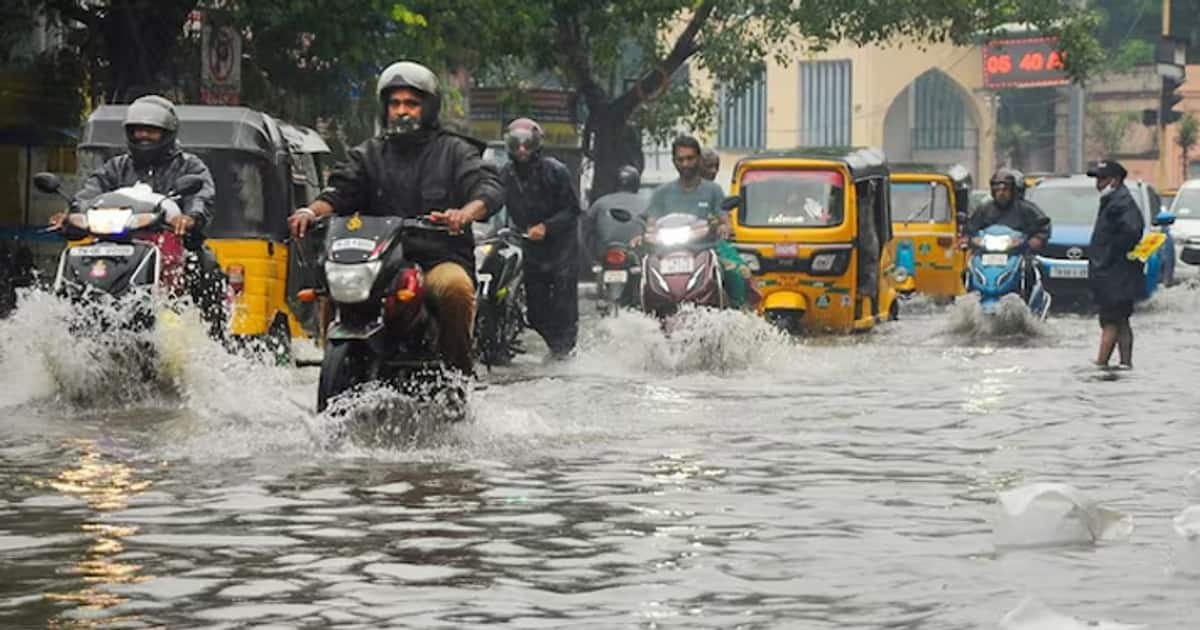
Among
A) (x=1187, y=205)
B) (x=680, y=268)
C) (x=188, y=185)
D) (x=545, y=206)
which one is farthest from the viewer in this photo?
(x=1187, y=205)

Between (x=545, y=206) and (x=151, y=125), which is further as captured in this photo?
(x=545, y=206)

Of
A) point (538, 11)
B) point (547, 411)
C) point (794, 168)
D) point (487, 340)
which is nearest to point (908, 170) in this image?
point (538, 11)

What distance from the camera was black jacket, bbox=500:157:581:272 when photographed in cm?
1897

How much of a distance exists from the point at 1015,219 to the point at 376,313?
14.7 meters

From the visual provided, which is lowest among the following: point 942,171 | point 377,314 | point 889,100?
point 377,314

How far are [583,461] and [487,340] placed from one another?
7.40 meters

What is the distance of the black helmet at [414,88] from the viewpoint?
482 inches

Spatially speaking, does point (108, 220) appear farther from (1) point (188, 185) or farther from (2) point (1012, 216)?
(2) point (1012, 216)

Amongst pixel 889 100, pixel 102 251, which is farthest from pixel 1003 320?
pixel 889 100

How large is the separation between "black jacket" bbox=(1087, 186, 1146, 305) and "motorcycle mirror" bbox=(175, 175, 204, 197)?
7563mm

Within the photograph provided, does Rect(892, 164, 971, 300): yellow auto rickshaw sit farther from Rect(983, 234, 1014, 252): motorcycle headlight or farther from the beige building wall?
the beige building wall

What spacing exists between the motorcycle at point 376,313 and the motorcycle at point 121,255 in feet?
6.97

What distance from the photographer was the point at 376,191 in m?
12.3

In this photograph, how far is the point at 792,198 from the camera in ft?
83.9
